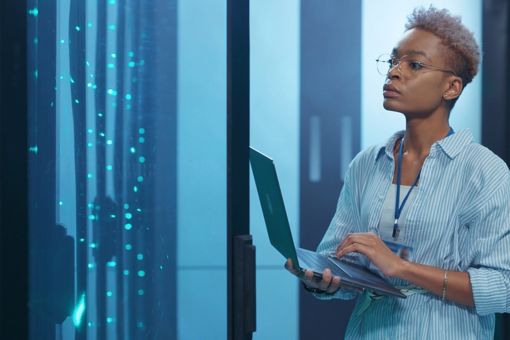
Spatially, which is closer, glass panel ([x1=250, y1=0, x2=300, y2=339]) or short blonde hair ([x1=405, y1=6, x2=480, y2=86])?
short blonde hair ([x1=405, y1=6, x2=480, y2=86])

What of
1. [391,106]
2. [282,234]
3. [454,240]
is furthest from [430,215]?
[282,234]

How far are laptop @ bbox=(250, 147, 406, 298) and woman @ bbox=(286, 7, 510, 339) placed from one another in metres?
0.03

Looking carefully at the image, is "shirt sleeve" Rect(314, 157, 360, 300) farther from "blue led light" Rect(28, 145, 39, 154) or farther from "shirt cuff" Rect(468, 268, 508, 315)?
"blue led light" Rect(28, 145, 39, 154)

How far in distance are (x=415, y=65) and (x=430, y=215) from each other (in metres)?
0.37

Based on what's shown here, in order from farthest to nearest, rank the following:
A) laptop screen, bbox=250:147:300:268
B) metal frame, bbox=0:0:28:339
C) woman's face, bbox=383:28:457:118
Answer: woman's face, bbox=383:28:457:118 → laptop screen, bbox=250:147:300:268 → metal frame, bbox=0:0:28:339

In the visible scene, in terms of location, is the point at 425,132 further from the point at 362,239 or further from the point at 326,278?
the point at 326,278

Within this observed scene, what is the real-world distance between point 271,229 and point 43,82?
507 mm

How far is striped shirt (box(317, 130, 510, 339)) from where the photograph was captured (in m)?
1.21

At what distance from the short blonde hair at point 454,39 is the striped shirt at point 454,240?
6.6 inches

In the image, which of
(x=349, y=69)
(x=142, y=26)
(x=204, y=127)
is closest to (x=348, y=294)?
(x=204, y=127)

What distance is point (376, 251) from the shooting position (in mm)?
1249

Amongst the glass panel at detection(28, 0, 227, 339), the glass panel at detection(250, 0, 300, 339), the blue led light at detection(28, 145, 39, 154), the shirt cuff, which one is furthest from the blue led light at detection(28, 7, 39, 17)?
the glass panel at detection(250, 0, 300, 339)

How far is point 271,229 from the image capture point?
44.3 inches

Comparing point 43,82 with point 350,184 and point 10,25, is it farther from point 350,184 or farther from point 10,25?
point 350,184
